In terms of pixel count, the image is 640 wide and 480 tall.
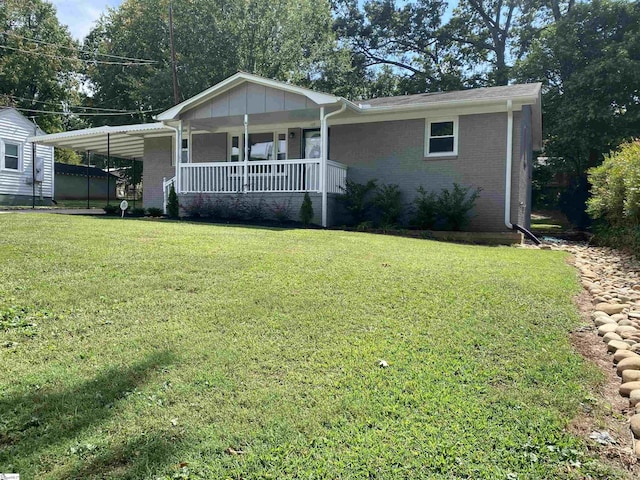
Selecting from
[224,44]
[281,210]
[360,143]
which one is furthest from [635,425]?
[224,44]

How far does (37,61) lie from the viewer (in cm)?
3048

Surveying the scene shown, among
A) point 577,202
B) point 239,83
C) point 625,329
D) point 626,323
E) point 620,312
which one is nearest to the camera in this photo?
point 625,329

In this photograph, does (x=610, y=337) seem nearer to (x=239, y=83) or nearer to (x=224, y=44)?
(x=239, y=83)

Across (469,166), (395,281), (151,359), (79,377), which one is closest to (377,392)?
(151,359)

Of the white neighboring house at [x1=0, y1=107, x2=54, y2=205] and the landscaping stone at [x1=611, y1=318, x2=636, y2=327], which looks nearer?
the landscaping stone at [x1=611, y1=318, x2=636, y2=327]

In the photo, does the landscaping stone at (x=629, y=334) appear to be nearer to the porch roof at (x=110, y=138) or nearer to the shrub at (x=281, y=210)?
the shrub at (x=281, y=210)

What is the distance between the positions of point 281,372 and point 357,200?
944 cm

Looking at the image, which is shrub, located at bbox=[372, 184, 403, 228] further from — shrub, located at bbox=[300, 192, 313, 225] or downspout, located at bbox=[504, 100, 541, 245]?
downspout, located at bbox=[504, 100, 541, 245]

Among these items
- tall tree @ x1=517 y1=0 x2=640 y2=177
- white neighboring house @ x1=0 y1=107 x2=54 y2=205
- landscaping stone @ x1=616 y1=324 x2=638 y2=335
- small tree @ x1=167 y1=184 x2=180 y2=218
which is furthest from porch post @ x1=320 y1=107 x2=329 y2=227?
white neighboring house @ x1=0 y1=107 x2=54 y2=205

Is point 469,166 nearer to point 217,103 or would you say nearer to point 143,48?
point 217,103

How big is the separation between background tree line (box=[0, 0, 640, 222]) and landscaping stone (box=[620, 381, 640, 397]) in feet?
63.5

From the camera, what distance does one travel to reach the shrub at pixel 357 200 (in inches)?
485

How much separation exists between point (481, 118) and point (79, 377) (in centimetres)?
1145

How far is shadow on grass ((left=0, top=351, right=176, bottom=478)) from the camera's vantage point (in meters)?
2.25
